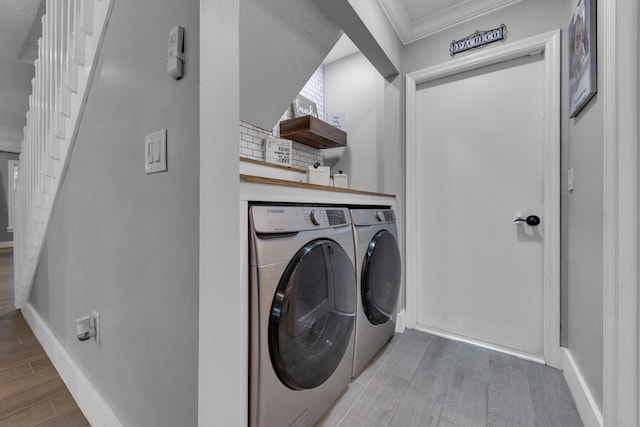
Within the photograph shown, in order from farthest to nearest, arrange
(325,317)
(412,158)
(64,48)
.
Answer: (412,158)
(64,48)
(325,317)

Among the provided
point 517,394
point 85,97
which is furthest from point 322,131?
point 517,394

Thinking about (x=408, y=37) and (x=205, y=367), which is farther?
(x=408, y=37)

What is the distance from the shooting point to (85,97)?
122cm

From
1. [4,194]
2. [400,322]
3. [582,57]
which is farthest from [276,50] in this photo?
[4,194]

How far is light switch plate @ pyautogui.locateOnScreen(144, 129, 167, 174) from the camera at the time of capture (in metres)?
0.77

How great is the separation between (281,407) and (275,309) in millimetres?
372

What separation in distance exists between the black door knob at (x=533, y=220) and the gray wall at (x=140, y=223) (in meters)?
1.99

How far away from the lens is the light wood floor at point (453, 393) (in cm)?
124

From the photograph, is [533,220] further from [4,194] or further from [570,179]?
[4,194]

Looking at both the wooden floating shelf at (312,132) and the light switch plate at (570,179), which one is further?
the wooden floating shelf at (312,132)

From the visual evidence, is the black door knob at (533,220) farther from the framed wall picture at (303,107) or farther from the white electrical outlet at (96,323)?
the white electrical outlet at (96,323)

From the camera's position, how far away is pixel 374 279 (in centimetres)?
160

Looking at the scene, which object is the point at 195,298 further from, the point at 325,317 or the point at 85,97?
the point at 85,97

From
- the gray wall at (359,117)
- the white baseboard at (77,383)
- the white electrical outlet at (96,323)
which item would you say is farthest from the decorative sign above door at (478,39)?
the white baseboard at (77,383)
